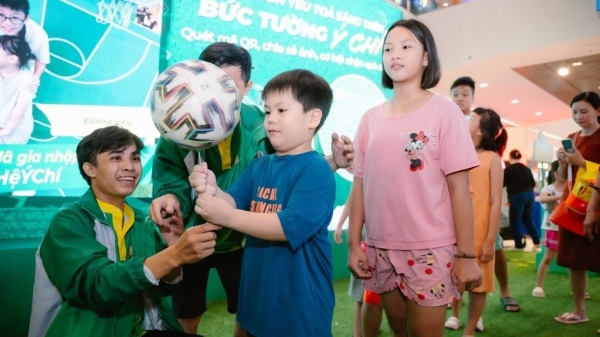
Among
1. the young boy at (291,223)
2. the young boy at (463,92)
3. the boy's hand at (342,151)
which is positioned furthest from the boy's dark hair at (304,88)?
the young boy at (463,92)

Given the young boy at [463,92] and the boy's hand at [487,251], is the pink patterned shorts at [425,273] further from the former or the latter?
the young boy at [463,92]

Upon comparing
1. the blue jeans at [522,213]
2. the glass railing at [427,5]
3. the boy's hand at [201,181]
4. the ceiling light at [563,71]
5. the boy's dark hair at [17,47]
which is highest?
the glass railing at [427,5]

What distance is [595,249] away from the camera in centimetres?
284

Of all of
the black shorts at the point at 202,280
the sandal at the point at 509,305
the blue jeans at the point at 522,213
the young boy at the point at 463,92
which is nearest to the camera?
the black shorts at the point at 202,280

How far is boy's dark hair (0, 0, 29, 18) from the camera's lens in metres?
2.52

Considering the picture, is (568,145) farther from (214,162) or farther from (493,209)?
(214,162)

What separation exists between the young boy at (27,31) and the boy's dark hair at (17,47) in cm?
2

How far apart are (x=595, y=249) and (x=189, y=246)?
2.77m

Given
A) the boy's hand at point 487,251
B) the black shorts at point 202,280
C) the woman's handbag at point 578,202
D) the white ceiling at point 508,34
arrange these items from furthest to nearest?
the white ceiling at point 508,34
the woman's handbag at point 578,202
the boy's hand at point 487,251
the black shorts at point 202,280

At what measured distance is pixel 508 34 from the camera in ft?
22.1

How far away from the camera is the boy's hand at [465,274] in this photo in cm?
137

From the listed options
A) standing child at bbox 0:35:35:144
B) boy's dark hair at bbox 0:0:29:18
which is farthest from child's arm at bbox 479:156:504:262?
boy's dark hair at bbox 0:0:29:18

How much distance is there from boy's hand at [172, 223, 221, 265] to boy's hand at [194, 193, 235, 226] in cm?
4

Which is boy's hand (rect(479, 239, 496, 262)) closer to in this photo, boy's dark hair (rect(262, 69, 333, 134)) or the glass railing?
boy's dark hair (rect(262, 69, 333, 134))
